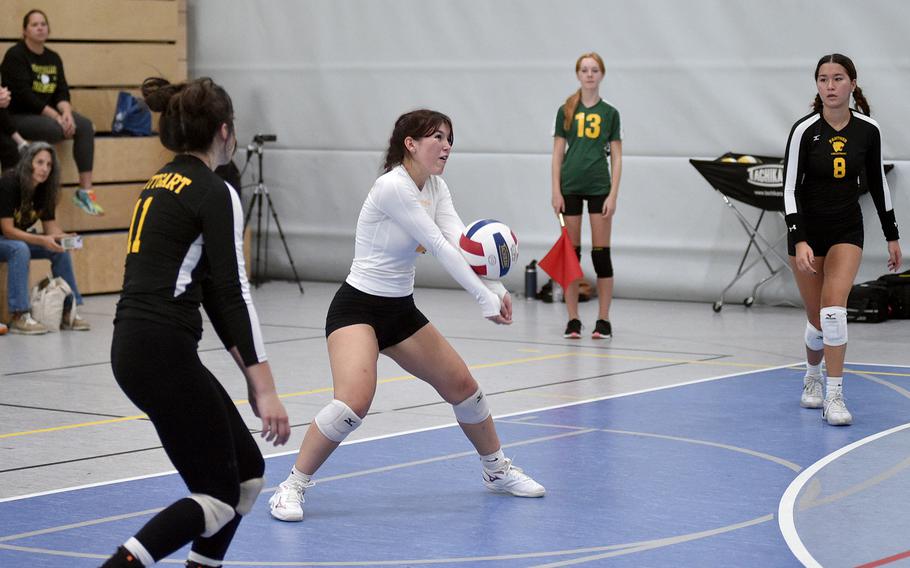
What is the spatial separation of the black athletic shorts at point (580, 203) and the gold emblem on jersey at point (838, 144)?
301 cm

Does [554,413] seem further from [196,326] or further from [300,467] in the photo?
[196,326]

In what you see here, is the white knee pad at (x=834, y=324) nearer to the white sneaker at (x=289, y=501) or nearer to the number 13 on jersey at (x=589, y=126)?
the white sneaker at (x=289, y=501)

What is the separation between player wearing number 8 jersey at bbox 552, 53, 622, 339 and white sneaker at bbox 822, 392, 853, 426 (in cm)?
312

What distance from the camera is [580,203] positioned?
959cm

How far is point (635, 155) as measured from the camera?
1212 centimetres

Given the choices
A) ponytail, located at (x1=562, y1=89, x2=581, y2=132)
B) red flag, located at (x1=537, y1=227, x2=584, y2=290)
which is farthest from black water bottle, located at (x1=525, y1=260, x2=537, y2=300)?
red flag, located at (x1=537, y1=227, x2=584, y2=290)

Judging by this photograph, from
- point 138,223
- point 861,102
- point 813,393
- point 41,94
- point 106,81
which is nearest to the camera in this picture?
point 138,223

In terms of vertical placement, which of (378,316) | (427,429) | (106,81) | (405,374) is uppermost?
(106,81)

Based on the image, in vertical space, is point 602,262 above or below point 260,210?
above

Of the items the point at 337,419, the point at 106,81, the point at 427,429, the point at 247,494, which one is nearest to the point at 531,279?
the point at 106,81

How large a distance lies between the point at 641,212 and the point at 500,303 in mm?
7440

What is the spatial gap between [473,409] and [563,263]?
4017mm

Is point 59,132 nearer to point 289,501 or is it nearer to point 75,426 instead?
point 75,426

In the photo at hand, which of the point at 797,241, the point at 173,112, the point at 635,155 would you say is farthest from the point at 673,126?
the point at 173,112
